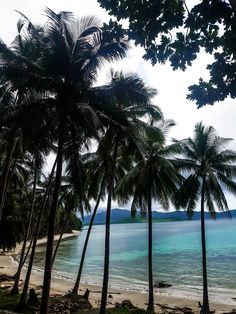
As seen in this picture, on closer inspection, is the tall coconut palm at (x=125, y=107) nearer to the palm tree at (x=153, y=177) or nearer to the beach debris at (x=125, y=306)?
the palm tree at (x=153, y=177)

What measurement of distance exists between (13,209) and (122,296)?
15.2 m

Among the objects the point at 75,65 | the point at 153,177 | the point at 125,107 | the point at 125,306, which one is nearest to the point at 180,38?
the point at 75,65

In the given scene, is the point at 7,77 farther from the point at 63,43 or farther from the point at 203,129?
the point at 203,129

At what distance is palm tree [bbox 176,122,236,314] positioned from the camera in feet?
72.8

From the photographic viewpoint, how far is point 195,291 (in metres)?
34.2

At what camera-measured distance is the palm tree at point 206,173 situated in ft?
72.8

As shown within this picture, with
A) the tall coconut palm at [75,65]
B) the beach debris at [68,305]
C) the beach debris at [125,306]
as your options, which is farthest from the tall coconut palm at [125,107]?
the beach debris at [125,306]

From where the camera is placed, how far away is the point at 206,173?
22516 millimetres

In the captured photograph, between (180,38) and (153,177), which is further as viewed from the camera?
(153,177)

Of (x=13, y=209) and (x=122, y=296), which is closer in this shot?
(x=122, y=296)

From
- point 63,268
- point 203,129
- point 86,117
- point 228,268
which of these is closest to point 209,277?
point 228,268

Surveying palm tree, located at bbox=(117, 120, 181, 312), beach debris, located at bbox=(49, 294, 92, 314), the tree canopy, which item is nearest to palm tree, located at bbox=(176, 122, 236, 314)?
palm tree, located at bbox=(117, 120, 181, 312)

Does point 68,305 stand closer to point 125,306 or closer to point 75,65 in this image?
point 125,306

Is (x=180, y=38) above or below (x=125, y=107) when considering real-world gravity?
below
